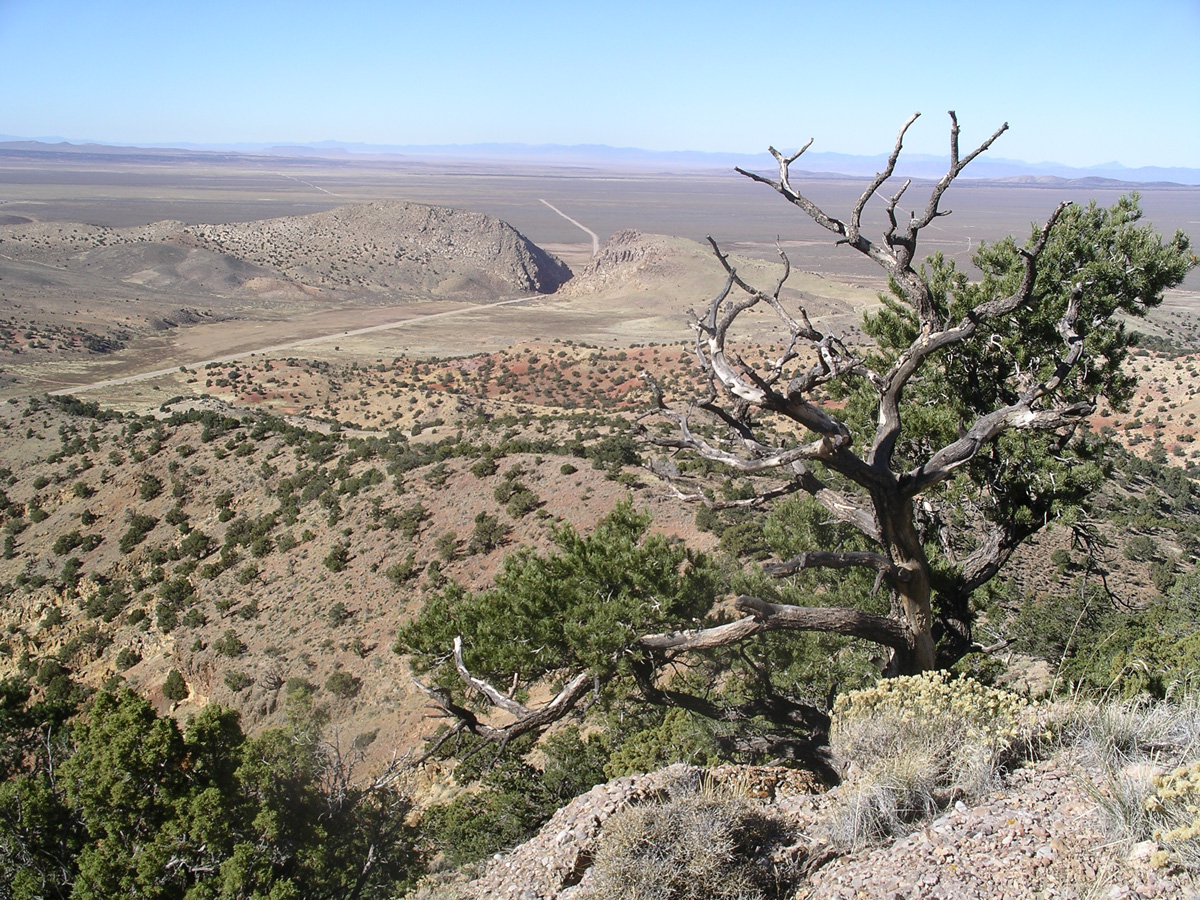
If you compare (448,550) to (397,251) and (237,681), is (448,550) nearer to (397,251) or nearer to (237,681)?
(237,681)

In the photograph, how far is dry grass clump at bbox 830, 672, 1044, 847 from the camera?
5074mm

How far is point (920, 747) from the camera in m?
5.52

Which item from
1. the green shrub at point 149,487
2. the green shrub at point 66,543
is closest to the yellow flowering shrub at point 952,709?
the green shrub at point 66,543

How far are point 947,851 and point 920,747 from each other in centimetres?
115

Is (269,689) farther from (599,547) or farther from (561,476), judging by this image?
(599,547)

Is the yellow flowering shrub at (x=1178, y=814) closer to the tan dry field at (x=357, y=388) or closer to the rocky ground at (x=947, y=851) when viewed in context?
the rocky ground at (x=947, y=851)

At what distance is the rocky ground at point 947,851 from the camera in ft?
13.0

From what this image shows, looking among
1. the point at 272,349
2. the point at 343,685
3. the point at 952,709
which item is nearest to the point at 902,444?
the point at 952,709

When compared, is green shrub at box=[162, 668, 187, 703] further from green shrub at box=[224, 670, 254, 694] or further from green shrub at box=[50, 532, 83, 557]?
green shrub at box=[50, 532, 83, 557]

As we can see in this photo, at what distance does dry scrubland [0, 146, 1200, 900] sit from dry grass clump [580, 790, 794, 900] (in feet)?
0.08

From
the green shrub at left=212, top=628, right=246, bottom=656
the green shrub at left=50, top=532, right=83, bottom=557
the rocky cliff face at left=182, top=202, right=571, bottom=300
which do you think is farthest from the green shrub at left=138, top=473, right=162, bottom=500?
the rocky cliff face at left=182, top=202, right=571, bottom=300

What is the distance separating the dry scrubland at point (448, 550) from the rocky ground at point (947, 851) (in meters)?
0.02

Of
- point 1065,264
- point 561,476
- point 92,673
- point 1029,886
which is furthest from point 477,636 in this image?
point 92,673

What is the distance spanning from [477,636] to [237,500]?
18.2 metres
